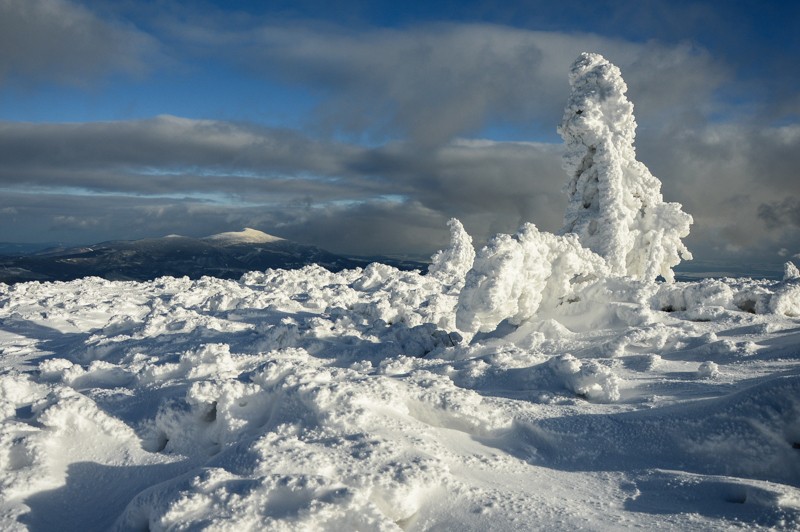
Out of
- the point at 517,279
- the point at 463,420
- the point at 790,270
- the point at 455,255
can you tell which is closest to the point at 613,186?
the point at 790,270

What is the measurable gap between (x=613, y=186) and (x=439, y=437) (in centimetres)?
2333

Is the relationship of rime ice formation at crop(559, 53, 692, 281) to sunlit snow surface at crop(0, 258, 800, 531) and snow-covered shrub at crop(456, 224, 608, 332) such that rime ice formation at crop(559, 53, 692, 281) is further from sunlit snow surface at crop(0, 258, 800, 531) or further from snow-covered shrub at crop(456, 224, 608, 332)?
sunlit snow surface at crop(0, 258, 800, 531)

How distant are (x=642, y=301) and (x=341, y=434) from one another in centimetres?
1332

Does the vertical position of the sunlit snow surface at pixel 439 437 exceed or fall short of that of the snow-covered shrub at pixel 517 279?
it falls short

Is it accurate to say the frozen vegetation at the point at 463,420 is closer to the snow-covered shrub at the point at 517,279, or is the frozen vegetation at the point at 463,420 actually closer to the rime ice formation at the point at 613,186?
the snow-covered shrub at the point at 517,279

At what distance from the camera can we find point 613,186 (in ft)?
90.2

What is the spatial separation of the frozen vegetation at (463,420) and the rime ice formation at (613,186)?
9844 millimetres

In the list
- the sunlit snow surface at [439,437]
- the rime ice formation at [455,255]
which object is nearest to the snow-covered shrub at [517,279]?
the sunlit snow surface at [439,437]

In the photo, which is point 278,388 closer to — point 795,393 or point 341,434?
point 341,434

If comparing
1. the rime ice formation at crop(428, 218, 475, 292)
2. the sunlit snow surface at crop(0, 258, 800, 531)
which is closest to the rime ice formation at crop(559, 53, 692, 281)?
the sunlit snow surface at crop(0, 258, 800, 531)

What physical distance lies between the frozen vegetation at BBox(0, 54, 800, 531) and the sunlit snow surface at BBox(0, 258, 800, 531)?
35 mm

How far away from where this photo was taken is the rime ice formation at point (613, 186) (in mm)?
27375

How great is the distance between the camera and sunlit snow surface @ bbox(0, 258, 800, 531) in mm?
6141

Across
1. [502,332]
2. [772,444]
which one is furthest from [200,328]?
[772,444]
